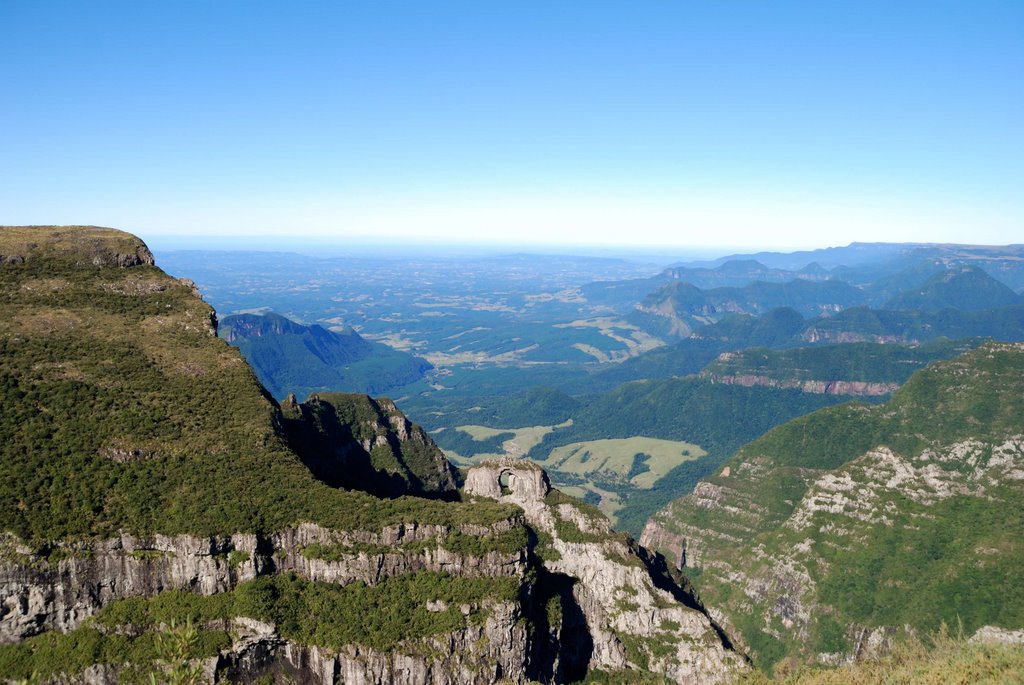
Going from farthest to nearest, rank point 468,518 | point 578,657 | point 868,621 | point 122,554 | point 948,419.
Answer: point 948,419
point 868,621
point 578,657
point 468,518
point 122,554

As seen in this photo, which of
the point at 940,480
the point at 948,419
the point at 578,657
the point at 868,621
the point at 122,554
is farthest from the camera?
the point at 948,419

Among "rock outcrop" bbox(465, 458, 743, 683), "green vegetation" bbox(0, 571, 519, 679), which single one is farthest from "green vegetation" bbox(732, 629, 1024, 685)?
"green vegetation" bbox(0, 571, 519, 679)

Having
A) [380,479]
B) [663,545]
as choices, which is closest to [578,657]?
[380,479]

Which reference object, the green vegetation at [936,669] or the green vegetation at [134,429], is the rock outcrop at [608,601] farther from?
the green vegetation at [936,669]

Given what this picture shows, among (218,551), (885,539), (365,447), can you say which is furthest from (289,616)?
(885,539)

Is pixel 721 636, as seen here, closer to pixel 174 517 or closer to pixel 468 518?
pixel 468 518

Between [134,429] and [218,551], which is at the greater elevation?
[134,429]

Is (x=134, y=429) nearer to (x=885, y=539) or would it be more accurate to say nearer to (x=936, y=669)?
(x=936, y=669)
